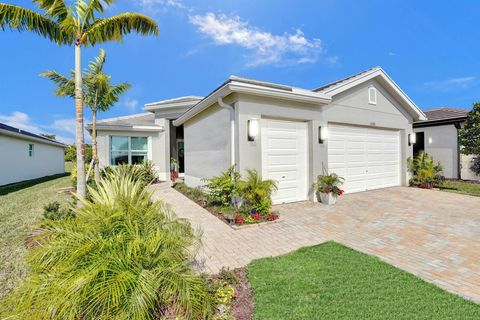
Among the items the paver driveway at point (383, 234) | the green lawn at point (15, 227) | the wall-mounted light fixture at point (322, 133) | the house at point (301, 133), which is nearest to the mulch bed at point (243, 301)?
the paver driveway at point (383, 234)

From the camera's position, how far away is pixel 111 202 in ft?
10.5

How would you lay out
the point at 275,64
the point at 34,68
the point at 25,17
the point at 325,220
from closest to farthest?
1. the point at 325,220
2. the point at 25,17
3. the point at 34,68
4. the point at 275,64

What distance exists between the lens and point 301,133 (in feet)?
26.6

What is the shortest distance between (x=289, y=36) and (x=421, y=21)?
6568mm

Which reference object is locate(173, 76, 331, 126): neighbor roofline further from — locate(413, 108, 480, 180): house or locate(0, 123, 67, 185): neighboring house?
locate(0, 123, 67, 185): neighboring house

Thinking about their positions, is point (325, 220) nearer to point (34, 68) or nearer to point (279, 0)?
point (279, 0)

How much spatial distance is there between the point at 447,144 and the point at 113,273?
1792 centimetres

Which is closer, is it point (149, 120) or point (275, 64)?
point (275, 64)

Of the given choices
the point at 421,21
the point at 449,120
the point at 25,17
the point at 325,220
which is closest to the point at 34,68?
the point at 25,17

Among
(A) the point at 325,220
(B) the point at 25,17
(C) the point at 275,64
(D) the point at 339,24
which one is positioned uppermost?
(D) the point at 339,24

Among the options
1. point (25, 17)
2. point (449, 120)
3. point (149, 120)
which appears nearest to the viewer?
point (25, 17)

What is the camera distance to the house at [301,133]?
6945 millimetres

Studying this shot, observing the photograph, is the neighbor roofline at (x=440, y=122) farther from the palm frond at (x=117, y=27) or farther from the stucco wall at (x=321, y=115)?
the palm frond at (x=117, y=27)

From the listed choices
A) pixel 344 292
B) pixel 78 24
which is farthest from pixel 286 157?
pixel 78 24
